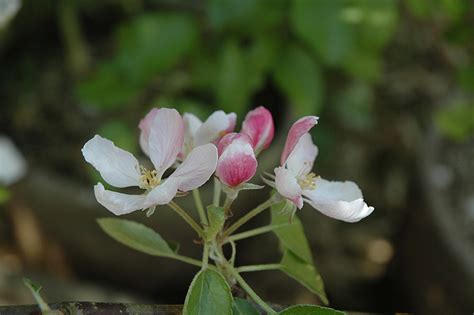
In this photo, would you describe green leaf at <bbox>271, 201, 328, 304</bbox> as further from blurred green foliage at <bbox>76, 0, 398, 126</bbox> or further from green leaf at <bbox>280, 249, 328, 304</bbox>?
blurred green foliage at <bbox>76, 0, 398, 126</bbox>

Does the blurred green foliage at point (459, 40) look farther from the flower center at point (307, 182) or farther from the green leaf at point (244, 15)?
the flower center at point (307, 182)

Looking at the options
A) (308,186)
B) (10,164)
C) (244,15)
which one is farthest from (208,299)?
(10,164)

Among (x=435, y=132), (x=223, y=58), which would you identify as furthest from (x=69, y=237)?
(x=435, y=132)

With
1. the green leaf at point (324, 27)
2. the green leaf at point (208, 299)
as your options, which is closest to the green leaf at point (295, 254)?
the green leaf at point (208, 299)

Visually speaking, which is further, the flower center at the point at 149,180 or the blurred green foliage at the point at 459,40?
the blurred green foliage at the point at 459,40

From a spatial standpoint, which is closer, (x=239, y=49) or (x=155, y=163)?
(x=155, y=163)

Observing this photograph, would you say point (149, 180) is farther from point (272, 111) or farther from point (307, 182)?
point (272, 111)
